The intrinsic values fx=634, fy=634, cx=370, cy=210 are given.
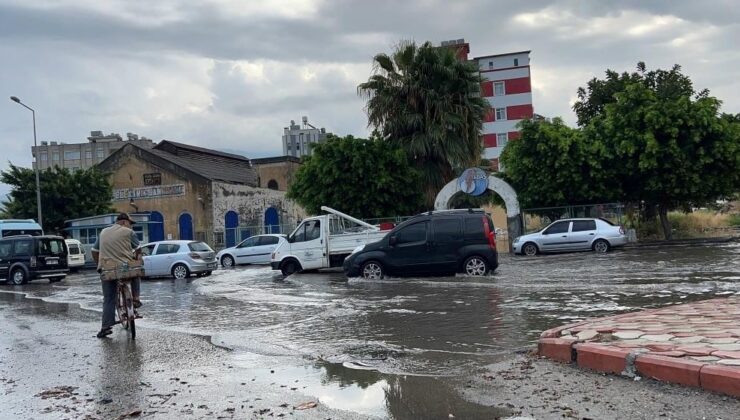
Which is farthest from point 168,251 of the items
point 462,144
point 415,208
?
point 462,144

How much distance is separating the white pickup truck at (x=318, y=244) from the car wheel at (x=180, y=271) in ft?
14.2

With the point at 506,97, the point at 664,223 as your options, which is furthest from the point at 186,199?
the point at 506,97

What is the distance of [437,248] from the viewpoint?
16734 mm

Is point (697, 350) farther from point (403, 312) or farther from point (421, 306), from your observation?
point (421, 306)

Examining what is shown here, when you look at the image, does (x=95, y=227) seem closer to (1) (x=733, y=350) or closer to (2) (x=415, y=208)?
(2) (x=415, y=208)

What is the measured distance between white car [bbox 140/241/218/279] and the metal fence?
14.5 meters

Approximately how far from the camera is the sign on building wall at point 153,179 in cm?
4525

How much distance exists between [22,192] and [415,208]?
2745 cm

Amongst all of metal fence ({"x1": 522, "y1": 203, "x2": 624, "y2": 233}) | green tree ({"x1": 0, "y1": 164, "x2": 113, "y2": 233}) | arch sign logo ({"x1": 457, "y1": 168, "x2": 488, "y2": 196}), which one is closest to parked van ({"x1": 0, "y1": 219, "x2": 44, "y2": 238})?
green tree ({"x1": 0, "y1": 164, "x2": 113, "y2": 233})

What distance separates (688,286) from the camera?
1255cm

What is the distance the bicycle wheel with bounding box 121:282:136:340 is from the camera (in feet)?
31.5

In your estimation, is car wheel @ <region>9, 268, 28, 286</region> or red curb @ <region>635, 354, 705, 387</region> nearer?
red curb @ <region>635, 354, 705, 387</region>

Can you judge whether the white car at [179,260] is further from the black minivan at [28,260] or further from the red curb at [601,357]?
the red curb at [601,357]

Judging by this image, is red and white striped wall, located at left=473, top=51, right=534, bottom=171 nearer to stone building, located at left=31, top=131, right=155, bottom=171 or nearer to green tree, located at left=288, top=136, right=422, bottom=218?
green tree, located at left=288, top=136, right=422, bottom=218
